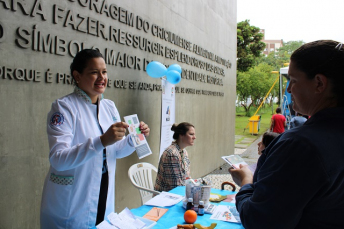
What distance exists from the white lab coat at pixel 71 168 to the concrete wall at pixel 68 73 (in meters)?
0.85

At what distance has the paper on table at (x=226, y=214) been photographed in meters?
2.14

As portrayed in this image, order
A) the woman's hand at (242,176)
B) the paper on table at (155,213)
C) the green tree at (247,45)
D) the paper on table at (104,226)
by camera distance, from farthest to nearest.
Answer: the green tree at (247,45) → the paper on table at (155,213) → the paper on table at (104,226) → the woman's hand at (242,176)

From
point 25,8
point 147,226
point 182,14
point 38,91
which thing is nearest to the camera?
point 147,226

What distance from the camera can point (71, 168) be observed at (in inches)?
68.0

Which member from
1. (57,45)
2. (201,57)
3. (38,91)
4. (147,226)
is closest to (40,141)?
(38,91)

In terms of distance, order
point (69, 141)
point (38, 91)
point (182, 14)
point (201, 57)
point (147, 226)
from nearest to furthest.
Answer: point (69, 141), point (147, 226), point (38, 91), point (182, 14), point (201, 57)

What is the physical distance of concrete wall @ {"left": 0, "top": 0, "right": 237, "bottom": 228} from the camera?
Answer: 7.91 ft

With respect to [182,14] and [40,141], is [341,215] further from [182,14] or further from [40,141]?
[182,14]

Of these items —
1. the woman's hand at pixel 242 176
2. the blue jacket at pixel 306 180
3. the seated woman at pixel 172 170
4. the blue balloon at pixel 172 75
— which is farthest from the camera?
the blue balloon at pixel 172 75

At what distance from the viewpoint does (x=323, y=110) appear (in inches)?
38.7

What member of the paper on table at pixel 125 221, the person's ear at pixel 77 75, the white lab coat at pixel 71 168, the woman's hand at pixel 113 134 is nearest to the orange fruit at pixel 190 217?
the paper on table at pixel 125 221

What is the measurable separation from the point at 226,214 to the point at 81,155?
1.26 m

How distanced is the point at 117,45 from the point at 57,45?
100 cm

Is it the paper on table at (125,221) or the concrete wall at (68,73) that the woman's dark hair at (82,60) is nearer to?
the concrete wall at (68,73)
